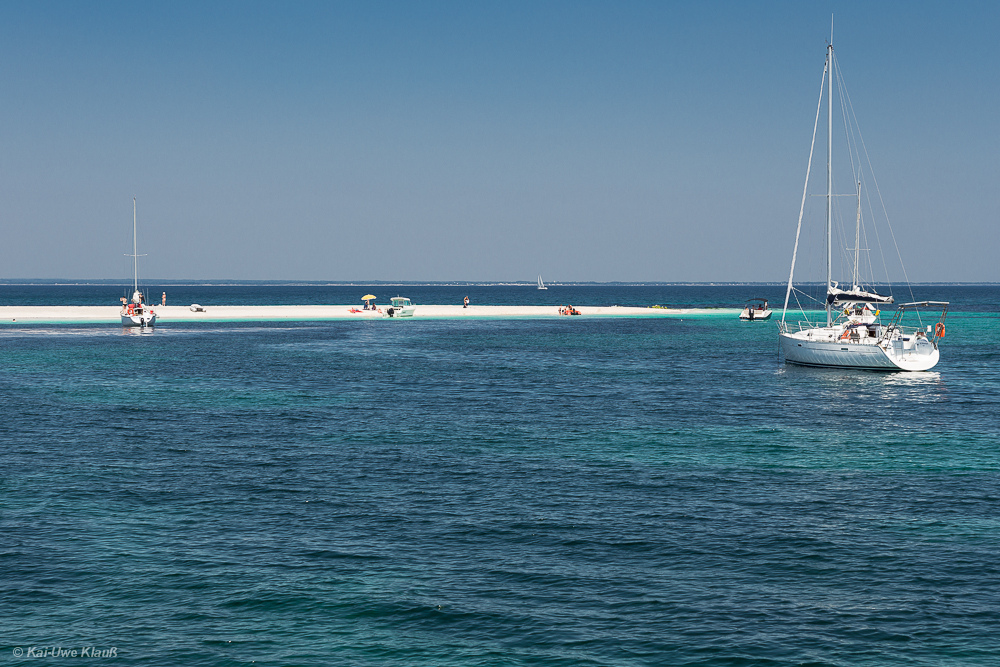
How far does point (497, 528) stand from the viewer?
822 inches

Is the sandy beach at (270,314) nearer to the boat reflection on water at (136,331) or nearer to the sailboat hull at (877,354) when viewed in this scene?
the boat reflection on water at (136,331)

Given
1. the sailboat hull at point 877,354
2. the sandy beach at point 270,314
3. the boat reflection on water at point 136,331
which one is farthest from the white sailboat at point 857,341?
the sandy beach at point 270,314

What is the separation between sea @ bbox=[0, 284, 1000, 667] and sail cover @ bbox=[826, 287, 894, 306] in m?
16.9

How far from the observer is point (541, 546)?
1952 centimetres

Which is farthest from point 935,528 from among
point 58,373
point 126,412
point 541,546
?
point 58,373

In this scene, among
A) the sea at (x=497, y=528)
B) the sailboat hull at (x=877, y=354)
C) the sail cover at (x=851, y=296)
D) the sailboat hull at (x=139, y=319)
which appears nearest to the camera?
the sea at (x=497, y=528)

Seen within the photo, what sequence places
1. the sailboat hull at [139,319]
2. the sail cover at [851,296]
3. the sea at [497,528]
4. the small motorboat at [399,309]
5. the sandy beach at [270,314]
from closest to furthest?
the sea at [497,528] < the sail cover at [851,296] < the sailboat hull at [139,319] < the sandy beach at [270,314] < the small motorboat at [399,309]

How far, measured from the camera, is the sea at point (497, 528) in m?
14.8

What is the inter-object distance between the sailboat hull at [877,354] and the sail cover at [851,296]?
4.90 m

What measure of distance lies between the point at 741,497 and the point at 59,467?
20.4 m

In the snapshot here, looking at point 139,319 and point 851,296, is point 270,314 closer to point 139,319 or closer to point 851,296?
point 139,319

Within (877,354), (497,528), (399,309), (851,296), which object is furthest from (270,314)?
(497,528)

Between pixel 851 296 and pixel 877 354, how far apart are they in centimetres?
737

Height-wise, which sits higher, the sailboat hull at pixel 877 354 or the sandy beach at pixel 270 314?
the sandy beach at pixel 270 314
